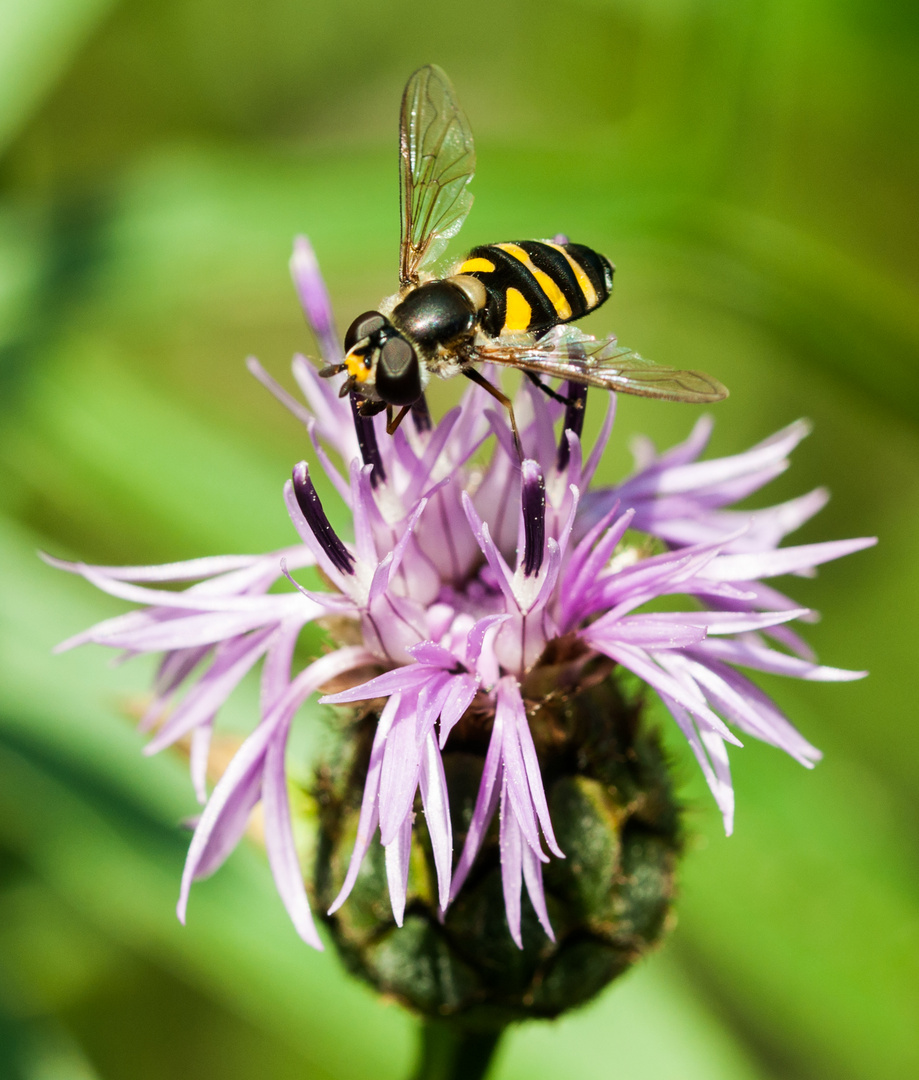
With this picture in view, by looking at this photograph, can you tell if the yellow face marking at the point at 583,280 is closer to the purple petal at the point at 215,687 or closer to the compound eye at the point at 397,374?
the compound eye at the point at 397,374


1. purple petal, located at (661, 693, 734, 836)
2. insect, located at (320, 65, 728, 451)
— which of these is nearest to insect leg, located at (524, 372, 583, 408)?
insect, located at (320, 65, 728, 451)

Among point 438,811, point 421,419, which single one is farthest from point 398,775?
point 421,419

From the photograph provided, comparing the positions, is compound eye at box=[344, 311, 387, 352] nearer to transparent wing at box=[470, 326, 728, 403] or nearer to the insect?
the insect

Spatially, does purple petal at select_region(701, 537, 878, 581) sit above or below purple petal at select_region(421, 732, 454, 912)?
above

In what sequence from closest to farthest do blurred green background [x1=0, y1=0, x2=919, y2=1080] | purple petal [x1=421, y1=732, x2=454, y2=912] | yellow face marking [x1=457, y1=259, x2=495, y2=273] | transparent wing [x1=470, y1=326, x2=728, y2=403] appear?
purple petal [x1=421, y1=732, x2=454, y2=912], transparent wing [x1=470, y1=326, x2=728, y2=403], yellow face marking [x1=457, y1=259, x2=495, y2=273], blurred green background [x1=0, y1=0, x2=919, y2=1080]

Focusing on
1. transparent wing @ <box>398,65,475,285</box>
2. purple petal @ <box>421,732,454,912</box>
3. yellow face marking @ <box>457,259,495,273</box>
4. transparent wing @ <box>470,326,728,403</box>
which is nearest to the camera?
purple petal @ <box>421,732,454,912</box>

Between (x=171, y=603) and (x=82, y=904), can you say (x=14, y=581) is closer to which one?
(x=82, y=904)

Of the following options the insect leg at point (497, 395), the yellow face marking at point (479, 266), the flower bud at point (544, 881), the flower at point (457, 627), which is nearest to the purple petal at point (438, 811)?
the flower at point (457, 627)
